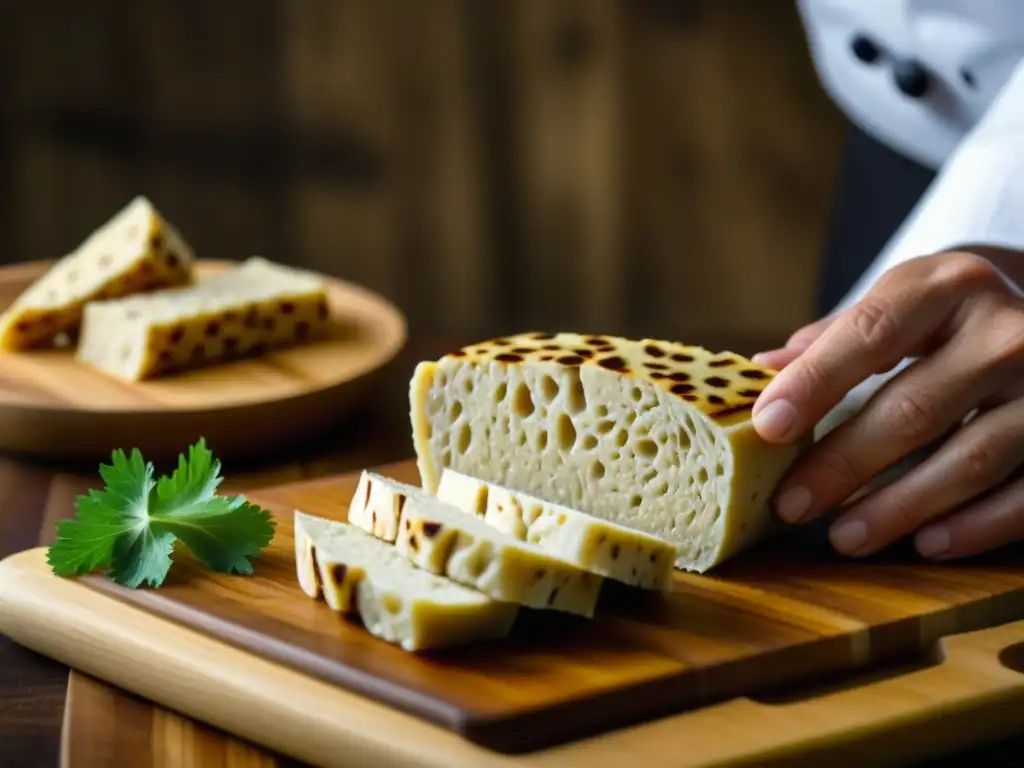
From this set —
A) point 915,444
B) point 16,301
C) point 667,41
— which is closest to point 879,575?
point 915,444

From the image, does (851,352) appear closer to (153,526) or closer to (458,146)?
(153,526)

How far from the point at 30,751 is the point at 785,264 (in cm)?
462

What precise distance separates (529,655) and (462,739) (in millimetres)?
199

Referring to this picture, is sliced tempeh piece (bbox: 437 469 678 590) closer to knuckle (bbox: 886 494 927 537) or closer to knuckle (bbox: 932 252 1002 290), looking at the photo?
knuckle (bbox: 886 494 927 537)

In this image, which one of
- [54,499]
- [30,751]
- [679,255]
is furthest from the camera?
[679,255]

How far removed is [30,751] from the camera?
1581mm

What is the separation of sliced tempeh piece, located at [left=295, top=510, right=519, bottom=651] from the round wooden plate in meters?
0.73

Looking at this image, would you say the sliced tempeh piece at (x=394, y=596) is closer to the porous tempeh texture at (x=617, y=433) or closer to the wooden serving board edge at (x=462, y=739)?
the wooden serving board edge at (x=462, y=739)

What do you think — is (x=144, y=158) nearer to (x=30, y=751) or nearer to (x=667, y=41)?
(x=667, y=41)

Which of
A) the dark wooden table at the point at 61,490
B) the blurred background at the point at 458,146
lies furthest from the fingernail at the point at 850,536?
the blurred background at the point at 458,146

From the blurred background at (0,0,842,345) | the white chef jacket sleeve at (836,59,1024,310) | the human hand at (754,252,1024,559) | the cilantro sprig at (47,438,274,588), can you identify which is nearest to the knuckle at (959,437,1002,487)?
the human hand at (754,252,1024,559)

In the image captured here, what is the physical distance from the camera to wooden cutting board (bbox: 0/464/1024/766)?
153cm

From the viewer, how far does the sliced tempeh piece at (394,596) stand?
1653mm

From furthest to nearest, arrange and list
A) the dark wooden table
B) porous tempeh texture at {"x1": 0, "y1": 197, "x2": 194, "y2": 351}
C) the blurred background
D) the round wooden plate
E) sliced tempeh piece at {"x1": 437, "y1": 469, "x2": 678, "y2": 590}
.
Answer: the blurred background
porous tempeh texture at {"x1": 0, "y1": 197, "x2": 194, "y2": 351}
the round wooden plate
sliced tempeh piece at {"x1": 437, "y1": 469, "x2": 678, "y2": 590}
the dark wooden table
